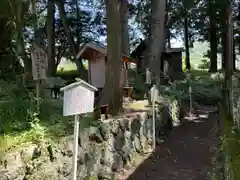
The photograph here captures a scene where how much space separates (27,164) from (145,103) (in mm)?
6821

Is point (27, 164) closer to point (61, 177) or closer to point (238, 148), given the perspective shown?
point (61, 177)

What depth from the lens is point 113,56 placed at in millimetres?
8648

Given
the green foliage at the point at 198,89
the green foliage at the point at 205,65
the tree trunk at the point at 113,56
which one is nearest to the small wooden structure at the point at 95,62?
the green foliage at the point at 198,89

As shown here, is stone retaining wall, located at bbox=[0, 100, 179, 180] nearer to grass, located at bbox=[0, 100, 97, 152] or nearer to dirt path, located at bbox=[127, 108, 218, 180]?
grass, located at bbox=[0, 100, 97, 152]

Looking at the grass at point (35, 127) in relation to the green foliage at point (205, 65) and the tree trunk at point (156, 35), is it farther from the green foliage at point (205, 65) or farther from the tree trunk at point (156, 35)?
the green foliage at point (205, 65)

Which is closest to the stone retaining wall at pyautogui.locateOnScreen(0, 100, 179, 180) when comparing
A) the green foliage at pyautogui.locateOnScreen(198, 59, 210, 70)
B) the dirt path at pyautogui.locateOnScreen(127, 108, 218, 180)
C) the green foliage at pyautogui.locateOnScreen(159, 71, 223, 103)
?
the dirt path at pyautogui.locateOnScreen(127, 108, 218, 180)

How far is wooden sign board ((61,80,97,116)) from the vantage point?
4062mm

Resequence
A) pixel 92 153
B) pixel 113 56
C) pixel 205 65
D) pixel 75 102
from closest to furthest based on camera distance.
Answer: pixel 75 102
pixel 92 153
pixel 113 56
pixel 205 65

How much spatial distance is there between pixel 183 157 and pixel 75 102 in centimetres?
457

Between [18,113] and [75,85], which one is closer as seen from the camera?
[75,85]

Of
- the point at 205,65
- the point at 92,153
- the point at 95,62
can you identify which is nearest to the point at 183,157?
the point at 92,153

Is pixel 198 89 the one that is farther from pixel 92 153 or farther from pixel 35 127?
pixel 35 127

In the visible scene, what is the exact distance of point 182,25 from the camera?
32.4 meters

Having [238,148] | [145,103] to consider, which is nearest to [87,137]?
[238,148]
